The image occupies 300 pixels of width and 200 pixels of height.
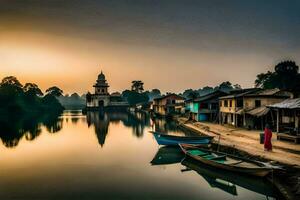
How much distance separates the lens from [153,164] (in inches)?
883

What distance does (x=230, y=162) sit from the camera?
18.4 meters

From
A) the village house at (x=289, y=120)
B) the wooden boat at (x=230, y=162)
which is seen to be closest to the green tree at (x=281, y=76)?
the village house at (x=289, y=120)

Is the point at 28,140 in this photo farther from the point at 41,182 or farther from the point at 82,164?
the point at 41,182

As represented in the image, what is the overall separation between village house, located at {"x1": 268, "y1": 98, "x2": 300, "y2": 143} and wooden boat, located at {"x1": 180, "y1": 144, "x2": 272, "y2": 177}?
6.56m

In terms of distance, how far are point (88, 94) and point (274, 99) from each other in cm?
9638

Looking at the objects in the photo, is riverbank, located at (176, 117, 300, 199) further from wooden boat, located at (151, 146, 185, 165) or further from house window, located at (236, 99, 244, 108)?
house window, located at (236, 99, 244, 108)

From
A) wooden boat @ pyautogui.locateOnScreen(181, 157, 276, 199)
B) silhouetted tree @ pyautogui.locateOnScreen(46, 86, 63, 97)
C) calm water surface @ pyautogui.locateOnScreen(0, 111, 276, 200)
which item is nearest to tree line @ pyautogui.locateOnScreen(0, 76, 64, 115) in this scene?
silhouetted tree @ pyautogui.locateOnScreen(46, 86, 63, 97)

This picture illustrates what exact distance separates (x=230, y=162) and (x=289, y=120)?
10854 mm

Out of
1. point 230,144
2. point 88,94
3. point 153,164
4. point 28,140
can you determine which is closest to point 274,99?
point 230,144

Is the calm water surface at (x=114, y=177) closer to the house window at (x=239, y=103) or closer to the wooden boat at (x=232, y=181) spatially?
the wooden boat at (x=232, y=181)

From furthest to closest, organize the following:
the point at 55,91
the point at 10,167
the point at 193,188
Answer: the point at 55,91, the point at 10,167, the point at 193,188

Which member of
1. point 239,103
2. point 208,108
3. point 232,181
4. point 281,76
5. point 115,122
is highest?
point 281,76

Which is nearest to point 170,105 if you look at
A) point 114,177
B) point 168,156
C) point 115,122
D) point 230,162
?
point 115,122

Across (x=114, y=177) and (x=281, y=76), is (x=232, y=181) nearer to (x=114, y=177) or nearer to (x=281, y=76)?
(x=114, y=177)
